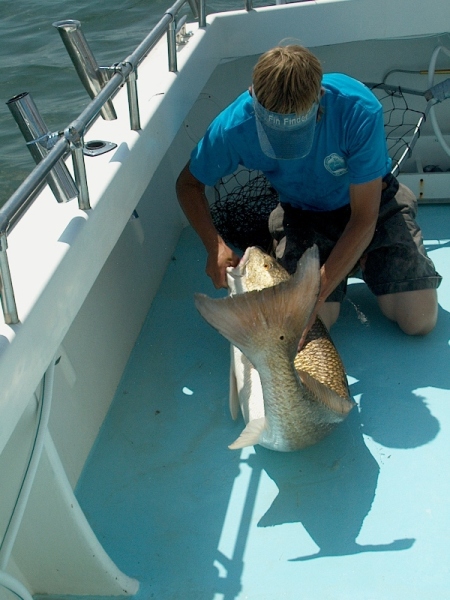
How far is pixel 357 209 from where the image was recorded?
Result: 271 cm

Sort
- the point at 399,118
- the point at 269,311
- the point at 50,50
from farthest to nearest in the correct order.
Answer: the point at 50,50, the point at 399,118, the point at 269,311

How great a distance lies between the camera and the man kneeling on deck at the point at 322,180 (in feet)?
7.61

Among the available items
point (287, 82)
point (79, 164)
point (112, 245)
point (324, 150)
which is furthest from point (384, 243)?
point (79, 164)

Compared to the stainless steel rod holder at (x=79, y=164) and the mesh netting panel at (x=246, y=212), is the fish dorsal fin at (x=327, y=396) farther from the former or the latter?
the mesh netting panel at (x=246, y=212)

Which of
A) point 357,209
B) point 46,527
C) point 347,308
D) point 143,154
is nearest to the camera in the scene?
point 46,527

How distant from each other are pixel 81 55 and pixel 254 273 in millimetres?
1122

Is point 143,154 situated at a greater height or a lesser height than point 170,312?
greater

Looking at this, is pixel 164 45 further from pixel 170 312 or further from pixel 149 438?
pixel 149 438

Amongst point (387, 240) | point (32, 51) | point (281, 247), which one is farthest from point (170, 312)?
point (32, 51)

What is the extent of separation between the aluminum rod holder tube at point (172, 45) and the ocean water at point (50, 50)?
3407 millimetres

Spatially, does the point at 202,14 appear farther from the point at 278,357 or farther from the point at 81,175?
the point at 278,357

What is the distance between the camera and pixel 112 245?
223 cm

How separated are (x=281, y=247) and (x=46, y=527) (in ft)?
5.81

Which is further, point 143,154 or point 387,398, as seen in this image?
point 387,398
